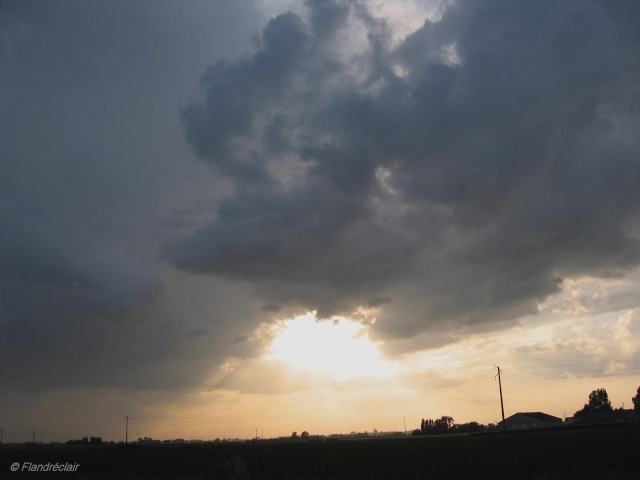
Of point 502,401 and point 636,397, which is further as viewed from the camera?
point 636,397

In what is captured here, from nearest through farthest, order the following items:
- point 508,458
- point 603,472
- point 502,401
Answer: point 603,472
point 508,458
point 502,401

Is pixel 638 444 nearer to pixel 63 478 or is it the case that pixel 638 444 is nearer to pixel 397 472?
pixel 397 472

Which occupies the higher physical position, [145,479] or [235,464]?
[235,464]

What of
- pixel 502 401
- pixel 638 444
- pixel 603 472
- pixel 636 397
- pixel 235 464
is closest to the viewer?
pixel 235 464

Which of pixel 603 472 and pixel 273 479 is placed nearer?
pixel 603 472

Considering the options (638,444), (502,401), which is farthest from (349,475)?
(502,401)

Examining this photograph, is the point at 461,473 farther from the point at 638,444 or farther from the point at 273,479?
the point at 638,444

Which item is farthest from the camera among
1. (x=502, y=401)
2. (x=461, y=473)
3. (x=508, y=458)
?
(x=502, y=401)

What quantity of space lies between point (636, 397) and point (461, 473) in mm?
172974

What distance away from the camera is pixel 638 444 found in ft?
209

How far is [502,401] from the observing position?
123 m

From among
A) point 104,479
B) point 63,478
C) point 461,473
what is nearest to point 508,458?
point 461,473

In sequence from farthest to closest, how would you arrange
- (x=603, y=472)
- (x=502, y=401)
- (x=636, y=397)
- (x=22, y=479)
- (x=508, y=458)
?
1. (x=636, y=397)
2. (x=502, y=401)
3. (x=508, y=458)
4. (x=22, y=479)
5. (x=603, y=472)

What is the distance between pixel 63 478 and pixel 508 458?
147ft
